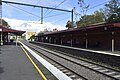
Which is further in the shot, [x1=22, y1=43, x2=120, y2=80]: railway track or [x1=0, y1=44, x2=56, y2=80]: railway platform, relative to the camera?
[x1=22, y1=43, x2=120, y2=80]: railway track

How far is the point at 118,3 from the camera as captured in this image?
90000 mm

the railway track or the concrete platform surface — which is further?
the railway track

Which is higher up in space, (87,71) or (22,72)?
(22,72)

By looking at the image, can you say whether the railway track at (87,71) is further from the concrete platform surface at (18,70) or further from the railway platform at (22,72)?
the concrete platform surface at (18,70)

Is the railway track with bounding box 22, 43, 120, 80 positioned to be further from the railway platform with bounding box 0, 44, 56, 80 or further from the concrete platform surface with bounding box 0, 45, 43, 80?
the concrete platform surface with bounding box 0, 45, 43, 80

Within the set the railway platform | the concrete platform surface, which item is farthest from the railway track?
the concrete platform surface

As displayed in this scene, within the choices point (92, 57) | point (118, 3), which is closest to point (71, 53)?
point (92, 57)

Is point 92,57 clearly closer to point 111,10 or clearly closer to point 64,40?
point 64,40

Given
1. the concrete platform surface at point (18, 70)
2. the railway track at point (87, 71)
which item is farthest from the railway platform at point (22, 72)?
the railway track at point (87, 71)

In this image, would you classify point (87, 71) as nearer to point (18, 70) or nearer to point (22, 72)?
point (18, 70)

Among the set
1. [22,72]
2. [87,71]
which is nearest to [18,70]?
[22,72]

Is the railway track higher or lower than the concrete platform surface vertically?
lower

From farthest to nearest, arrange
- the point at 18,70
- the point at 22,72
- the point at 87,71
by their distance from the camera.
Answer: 1. the point at 87,71
2. the point at 18,70
3. the point at 22,72

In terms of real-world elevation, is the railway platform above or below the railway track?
above
